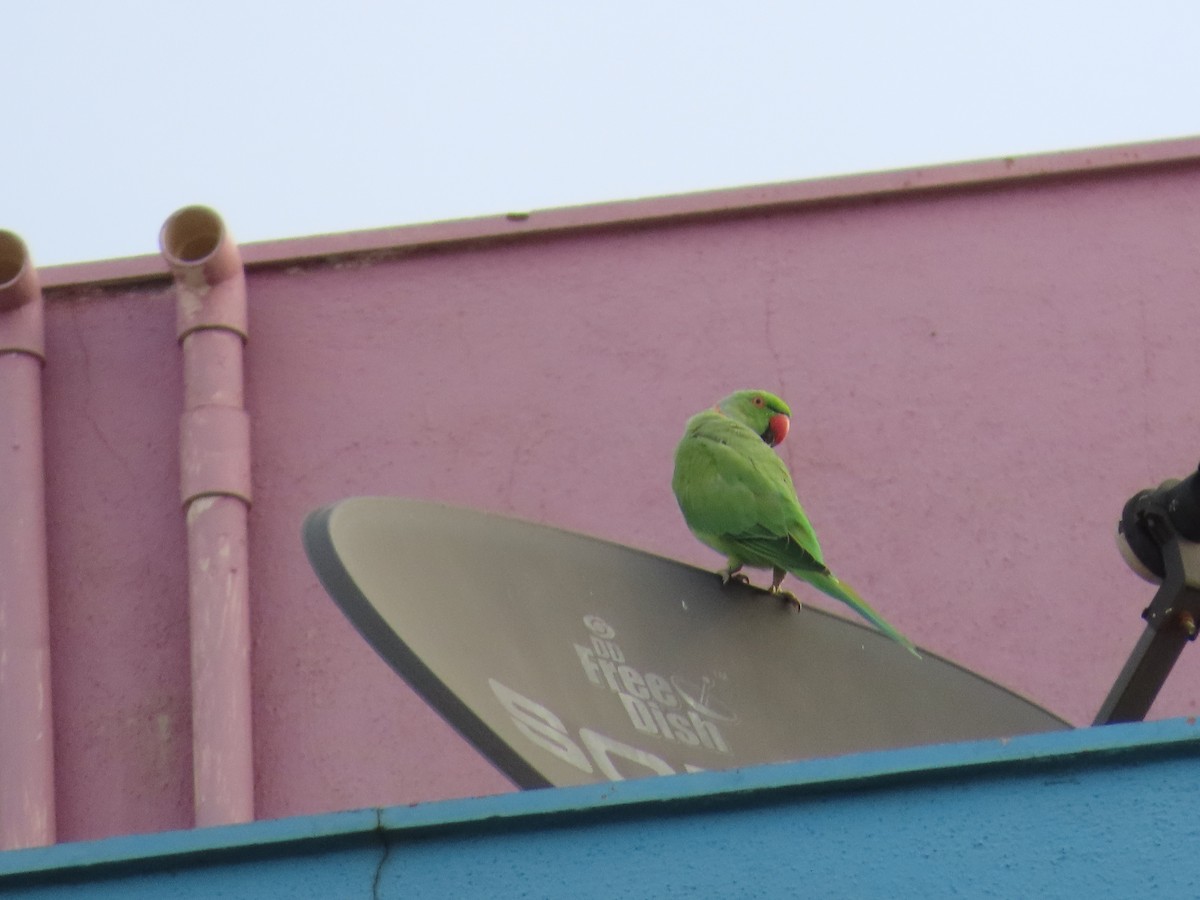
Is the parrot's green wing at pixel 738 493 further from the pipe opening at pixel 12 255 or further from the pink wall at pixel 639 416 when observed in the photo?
the pipe opening at pixel 12 255

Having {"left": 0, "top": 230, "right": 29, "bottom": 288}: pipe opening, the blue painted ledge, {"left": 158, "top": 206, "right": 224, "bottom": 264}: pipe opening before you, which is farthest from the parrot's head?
the blue painted ledge

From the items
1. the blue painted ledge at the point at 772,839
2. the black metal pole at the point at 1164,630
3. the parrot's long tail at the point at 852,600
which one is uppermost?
the parrot's long tail at the point at 852,600

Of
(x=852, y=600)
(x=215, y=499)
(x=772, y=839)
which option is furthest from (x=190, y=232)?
(x=772, y=839)

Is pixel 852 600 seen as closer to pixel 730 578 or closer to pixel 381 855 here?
pixel 730 578

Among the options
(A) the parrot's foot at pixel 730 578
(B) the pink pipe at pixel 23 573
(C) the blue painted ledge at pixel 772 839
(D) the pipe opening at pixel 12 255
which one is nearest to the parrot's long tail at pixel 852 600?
(A) the parrot's foot at pixel 730 578

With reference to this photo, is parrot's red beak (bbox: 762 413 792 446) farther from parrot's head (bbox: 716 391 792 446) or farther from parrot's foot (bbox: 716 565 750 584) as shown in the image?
parrot's foot (bbox: 716 565 750 584)

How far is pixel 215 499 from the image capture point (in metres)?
5.93

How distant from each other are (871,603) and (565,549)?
→ 2447 mm

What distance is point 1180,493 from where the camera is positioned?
315cm

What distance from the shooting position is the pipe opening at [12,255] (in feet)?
20.2

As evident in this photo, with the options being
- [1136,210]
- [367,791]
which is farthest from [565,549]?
[1136,210]

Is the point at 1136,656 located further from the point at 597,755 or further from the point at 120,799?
the point at 120,799

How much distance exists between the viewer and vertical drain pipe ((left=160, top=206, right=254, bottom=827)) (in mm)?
5641

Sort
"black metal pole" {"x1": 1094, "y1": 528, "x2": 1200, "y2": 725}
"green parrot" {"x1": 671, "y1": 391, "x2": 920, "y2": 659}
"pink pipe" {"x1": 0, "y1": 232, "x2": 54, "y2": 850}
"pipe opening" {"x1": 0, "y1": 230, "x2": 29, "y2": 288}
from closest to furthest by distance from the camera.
A: "black metal pole" {"x1": 1094, "y1": 528, "x2": 1200, "y2": 725} → "green parrot" {"x1": 671, "y1": 391, "x2": 920, "y2": 659} → "pink pipe" {"x1": 0, "y1": 232, "x2": 54, "y2": 850} → "pipe opening" {"x1": 0, "y1": 230, "x2": 29, "y2": 288}
